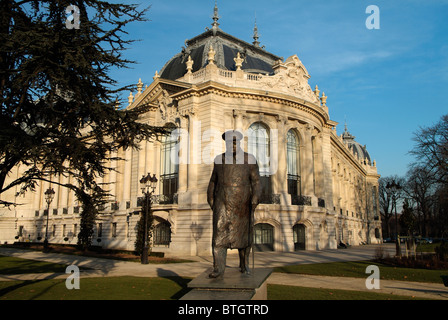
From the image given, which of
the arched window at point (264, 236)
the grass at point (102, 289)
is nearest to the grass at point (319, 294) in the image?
the grass at point (102, 289)

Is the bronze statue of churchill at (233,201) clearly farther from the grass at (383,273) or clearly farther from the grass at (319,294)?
the grass at (383,273)

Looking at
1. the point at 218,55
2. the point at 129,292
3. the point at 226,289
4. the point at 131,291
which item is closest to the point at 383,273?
the point at 131,291

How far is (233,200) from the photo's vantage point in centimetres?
808

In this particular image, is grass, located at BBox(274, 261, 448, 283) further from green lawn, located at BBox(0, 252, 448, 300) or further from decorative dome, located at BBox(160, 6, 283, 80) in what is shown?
decorative dome, located at BBox(160, 6, 283, 80)

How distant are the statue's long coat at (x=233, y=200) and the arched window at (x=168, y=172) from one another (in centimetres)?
2488

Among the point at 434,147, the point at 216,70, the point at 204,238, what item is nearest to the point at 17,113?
the point at 204,238

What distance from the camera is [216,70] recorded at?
31.9 meters

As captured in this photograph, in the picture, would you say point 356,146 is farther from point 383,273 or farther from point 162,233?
point 383,273

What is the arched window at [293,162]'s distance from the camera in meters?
35.2

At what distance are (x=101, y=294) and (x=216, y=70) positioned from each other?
24.2 meters

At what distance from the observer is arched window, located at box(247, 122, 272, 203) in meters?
33.0

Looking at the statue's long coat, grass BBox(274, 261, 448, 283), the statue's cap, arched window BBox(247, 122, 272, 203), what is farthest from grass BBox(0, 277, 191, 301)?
arched window BBox(247, 122, 272, 203)

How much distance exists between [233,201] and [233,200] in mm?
22
